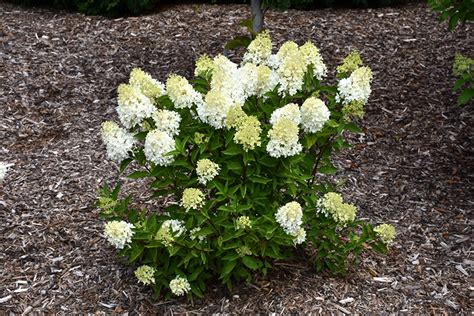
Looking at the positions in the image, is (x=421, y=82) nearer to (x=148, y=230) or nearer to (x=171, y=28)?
(x=171, y=28)

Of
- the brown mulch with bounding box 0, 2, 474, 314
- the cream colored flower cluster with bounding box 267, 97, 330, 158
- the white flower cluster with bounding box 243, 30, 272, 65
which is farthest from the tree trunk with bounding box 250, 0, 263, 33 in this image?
the cream colored flower cluster with bounding box 267, 97, 330, 158

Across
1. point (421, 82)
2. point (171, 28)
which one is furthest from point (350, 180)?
point (171, 28)

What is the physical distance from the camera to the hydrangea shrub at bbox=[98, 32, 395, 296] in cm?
271

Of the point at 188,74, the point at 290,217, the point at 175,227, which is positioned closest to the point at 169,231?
the point at 175,227

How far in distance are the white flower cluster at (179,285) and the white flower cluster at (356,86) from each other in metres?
1.11

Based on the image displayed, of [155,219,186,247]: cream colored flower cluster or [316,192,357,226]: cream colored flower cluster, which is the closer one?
[155,219,186,247]: cream colored flower cluster

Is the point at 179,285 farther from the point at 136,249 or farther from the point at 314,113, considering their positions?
the point at 314,113

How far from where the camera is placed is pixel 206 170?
271 centimetres

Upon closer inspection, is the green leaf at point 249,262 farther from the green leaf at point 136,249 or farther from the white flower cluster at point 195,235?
the green leaf at point 136,249

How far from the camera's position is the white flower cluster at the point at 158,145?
265 centimetres

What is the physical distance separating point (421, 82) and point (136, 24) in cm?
285

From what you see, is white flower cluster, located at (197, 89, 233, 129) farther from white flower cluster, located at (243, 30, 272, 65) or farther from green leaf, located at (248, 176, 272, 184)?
white flower cluster, located at (243, 30, 272, 65)

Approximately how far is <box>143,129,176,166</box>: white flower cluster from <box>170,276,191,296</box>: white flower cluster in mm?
621

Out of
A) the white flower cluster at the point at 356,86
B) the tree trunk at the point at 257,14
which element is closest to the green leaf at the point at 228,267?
the white flower cluster at the point at 356,86
